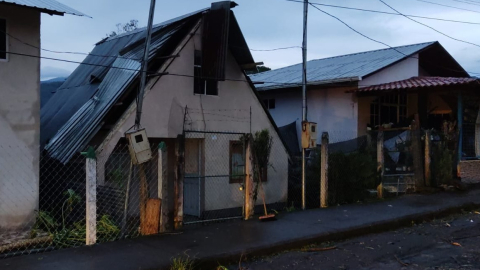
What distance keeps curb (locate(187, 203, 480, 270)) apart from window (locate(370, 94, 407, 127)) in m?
6.09

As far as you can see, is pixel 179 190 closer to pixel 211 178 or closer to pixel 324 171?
pixel 324 171

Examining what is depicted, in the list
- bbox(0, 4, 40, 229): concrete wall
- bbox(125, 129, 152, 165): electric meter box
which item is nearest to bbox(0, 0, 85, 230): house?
bbox(0, 4, 40, 229): concrete wall

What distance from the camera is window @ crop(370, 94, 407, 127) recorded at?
653 inches

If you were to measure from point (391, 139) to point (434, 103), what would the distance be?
4483 mm

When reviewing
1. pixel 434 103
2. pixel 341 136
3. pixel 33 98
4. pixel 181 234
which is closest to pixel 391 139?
pixel 341 136

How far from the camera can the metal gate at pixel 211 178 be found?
12039 millimetres

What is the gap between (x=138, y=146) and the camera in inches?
303

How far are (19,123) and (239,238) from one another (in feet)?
15.1

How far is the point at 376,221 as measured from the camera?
877cm

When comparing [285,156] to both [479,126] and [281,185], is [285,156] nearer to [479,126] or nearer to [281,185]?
[281,185]

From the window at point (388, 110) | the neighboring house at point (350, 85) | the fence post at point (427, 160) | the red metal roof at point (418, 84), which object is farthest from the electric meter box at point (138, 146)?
the window at point (388, 110)

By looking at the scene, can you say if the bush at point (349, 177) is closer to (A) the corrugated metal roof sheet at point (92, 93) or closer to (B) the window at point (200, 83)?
(B) the window at point (200, 83)

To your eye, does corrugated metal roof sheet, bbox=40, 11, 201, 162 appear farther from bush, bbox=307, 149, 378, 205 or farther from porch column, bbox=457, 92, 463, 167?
porch column, bbox=457, 92, 463, 167

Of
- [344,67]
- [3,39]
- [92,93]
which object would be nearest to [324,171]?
[92,93]
